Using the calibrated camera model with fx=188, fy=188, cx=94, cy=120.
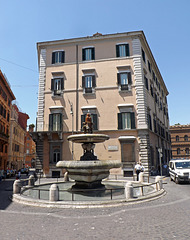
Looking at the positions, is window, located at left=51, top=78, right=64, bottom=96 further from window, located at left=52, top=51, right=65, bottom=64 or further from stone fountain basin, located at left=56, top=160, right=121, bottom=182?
stone fountain basin, located at left=56, top=160, right=121, bottom=182

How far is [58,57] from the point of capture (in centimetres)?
2470

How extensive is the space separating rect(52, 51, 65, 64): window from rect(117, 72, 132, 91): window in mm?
7733

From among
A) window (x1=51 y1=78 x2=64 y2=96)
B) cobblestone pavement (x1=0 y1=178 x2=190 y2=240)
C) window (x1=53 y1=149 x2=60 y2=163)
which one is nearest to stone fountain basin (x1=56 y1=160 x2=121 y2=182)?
cobblestone pavement (x1=0 y1=178 x2=190 y2=240)

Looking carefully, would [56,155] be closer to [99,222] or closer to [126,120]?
[126,120]

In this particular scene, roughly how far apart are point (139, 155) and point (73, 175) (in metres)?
11.7

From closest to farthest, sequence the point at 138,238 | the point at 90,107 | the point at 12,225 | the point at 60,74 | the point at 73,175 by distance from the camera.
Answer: the point at 138,238, the point at 12,225, the point at 73,175, the point at 90,107, the point at 60,74

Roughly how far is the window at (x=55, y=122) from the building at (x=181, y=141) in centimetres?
4099

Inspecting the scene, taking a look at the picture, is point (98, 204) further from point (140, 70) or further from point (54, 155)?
point (140, 70)

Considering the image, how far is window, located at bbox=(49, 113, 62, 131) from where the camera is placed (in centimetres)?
2244

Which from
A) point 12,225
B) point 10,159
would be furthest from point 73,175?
point 10,159

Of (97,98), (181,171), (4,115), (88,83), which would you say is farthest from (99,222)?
(4,115)

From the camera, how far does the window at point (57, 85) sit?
77.0ft

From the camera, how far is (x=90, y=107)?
22.3 meters

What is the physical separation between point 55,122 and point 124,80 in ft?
31.9
